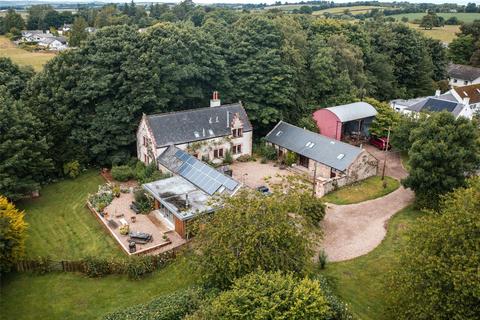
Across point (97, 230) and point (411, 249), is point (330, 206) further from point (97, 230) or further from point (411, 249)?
point (97, 230)

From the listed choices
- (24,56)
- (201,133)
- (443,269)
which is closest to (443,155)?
(443,269)

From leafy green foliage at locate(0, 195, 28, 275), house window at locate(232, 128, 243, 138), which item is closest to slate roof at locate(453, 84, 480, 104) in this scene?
house window at locate(232, 128, 243, 138)

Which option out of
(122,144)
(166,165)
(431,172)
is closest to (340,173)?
(431,172)

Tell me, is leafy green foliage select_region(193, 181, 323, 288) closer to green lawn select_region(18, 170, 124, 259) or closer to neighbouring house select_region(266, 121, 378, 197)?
green lawn select_region(18, 170, 124, 259)

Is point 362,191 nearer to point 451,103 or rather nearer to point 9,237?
point 451,103

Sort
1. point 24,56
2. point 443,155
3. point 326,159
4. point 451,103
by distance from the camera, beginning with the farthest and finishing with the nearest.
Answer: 1. point 24,56
2. point 451,103
3. point 326,159
4. point 443,155
